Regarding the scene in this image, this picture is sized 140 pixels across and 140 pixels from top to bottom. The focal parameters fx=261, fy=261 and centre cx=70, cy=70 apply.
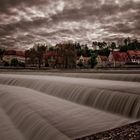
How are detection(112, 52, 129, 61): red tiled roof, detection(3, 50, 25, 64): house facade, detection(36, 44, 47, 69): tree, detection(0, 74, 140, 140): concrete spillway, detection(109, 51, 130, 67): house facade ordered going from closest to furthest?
detection(0, 74, 140, 140): concrete spillway, detection(36, 44, 47, 69): tree, detection(109, 51, 130, 67): house facade, detection(112, 52, 129, 61): red tiled roof, detection(3, 50, 25, 64): house facade

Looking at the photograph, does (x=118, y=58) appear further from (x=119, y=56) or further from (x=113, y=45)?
(x=113, y=45)

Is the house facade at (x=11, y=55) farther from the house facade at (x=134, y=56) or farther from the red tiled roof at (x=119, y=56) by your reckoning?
the house facade at (x=134, y=56)

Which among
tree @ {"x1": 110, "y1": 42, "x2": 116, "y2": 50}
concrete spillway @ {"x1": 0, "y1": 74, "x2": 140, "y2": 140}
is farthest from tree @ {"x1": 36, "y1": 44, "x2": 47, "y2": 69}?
concrete spillway @ {"x1": 0, "y1": 74, "x2": 140, "y2": 140}

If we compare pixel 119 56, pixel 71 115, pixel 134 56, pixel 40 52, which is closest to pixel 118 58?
pixel 119 56

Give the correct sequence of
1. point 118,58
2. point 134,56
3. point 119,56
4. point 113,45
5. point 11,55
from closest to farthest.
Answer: point 118,58, point 119,56, point 134,56, point 113,45, point 11,55

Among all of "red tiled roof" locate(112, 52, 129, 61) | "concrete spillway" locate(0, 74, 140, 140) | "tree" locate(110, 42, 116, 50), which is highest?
"tree" locate(110, 42, 116, 50)

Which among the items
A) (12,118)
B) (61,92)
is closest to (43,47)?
(61,92)

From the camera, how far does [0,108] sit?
45.4 feet

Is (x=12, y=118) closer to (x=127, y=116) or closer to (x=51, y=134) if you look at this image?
(x=51, y=134)

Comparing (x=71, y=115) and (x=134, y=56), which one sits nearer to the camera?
(x=71, y=115)

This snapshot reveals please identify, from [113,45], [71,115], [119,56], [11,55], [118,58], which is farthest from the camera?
[11,55]

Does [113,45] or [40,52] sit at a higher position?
[113,45]

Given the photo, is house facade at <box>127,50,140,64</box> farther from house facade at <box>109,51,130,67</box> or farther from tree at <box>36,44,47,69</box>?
tree at <box>36,44,47,69</box>

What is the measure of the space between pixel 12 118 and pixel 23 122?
54.5 inches
